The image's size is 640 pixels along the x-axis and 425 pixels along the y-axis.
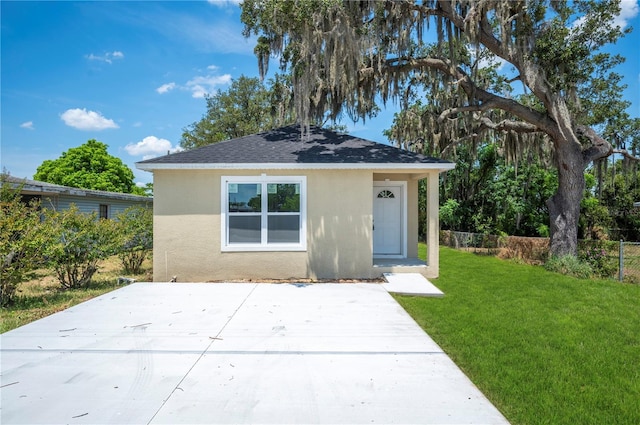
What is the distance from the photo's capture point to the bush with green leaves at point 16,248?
5.58m

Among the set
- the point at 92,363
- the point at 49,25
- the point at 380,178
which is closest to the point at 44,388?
the point at 92,363

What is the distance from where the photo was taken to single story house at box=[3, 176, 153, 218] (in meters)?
11.0

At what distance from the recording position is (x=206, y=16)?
10.1 m

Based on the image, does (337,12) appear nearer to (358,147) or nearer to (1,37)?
(358,147)

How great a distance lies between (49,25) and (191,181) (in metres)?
7.57

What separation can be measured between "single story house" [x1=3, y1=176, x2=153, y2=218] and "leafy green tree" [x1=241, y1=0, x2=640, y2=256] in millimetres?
6824

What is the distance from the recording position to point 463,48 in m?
12.0

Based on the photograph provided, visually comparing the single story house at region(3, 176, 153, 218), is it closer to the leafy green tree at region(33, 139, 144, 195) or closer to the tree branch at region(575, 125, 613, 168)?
the tree branch at region(575, 125, 613, 168)

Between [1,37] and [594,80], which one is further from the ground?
[1,37]

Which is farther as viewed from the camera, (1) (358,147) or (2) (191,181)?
(1) (358,147)

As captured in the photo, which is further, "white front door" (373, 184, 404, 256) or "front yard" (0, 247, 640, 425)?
"white front door" (373, 184, 404, 256)

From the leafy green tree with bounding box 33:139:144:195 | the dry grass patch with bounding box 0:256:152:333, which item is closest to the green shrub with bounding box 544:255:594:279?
the dry grass patch with bounding box 0:256:152:333

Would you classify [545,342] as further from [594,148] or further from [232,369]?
[594,148]

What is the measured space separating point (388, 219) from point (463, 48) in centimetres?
715
